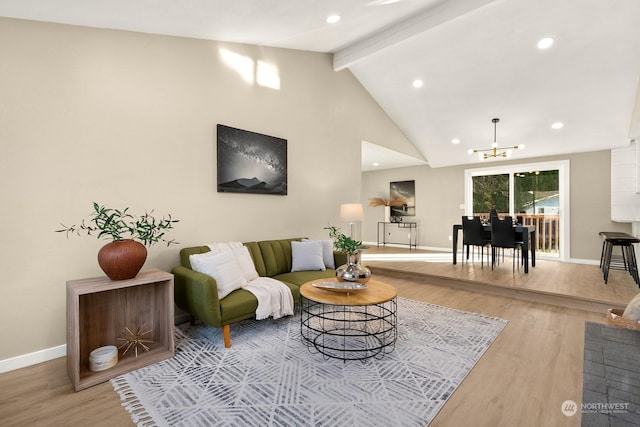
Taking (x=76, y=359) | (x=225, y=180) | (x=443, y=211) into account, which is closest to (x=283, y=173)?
(x=225, y=180)

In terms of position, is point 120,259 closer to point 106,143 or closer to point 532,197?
point 106,143

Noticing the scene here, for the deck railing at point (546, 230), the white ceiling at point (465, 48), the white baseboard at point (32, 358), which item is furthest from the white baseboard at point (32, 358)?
the deck railing at point (546, 230)

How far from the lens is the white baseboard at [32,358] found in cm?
223

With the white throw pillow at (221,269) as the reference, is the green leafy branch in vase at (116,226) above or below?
above

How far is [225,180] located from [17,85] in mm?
1820

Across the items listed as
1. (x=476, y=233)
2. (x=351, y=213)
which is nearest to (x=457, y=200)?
(x=476, y=233)

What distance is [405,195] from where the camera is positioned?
8.60 meters

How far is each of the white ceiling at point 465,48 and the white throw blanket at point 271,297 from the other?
2317 mm

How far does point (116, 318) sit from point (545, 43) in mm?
5738

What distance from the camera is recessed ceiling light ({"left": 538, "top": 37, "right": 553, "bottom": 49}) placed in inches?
151

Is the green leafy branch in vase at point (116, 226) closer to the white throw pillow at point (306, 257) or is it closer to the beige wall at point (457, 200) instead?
the white throw pillow at point (306, 257)

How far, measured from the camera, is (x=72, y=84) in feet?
8.22

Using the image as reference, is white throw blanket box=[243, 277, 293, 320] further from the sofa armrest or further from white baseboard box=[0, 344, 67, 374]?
white baseboard box=[0, 344, 67, 374]

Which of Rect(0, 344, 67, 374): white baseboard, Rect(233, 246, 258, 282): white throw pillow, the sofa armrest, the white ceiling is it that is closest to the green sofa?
the sofa armrest
